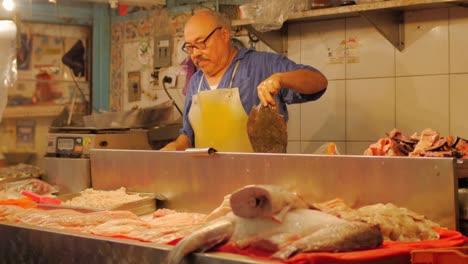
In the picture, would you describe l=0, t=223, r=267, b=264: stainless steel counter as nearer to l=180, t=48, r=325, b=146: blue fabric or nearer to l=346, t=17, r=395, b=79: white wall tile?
l=180, t=48, r=325, b=146: blue fabric

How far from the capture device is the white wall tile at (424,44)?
14.5 ft

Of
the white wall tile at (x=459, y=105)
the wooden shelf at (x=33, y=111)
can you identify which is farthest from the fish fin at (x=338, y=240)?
the wooden shelf at (x=33, y=111)

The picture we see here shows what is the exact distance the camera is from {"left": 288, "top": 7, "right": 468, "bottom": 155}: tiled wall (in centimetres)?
440

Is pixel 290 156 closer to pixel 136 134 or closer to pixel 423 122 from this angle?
pixel 423 122

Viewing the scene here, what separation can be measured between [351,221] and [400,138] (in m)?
1.27

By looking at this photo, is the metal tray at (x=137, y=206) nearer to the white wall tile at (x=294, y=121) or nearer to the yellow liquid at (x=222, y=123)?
the yellow liquid at (x=222, y=123)

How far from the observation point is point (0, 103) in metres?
4.30

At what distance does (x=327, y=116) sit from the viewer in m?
5.07

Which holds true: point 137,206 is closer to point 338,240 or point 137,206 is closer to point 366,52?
point 338,240

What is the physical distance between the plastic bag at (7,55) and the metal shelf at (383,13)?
5.80 feet

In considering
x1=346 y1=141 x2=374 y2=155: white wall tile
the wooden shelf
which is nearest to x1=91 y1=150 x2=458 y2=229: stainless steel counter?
x1=346 y1=141 x2=374 y2=155: white wall tile

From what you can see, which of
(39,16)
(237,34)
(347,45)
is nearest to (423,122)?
(347,45)

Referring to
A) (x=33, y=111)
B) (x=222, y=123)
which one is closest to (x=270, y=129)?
(x=222, y=123)

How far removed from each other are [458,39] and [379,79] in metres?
0.68
